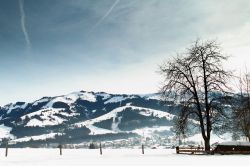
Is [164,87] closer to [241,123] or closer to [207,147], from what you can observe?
[207,147]

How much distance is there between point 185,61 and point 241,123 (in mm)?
12669

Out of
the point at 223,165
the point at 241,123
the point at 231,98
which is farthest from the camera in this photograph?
the point at 241,123

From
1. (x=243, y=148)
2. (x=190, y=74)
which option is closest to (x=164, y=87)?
(x=190, y=74)

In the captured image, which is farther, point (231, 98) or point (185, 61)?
point (185, 61)

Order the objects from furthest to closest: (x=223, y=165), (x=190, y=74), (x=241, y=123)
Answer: (x=241, y=123), (x=190, y=74), (x=223, y=165)

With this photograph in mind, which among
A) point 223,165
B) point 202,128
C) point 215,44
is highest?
point 215,44

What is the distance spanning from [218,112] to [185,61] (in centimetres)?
726

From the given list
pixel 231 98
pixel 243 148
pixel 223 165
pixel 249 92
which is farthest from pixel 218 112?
pixel 223 165

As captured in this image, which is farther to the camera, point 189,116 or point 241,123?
point 241,123

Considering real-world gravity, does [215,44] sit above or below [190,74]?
above

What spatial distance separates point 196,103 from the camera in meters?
43.2

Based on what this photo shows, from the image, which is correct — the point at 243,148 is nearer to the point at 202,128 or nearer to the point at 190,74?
the point at 202,128

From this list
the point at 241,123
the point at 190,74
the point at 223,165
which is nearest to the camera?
the point at 223,165

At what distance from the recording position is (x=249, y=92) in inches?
2014
